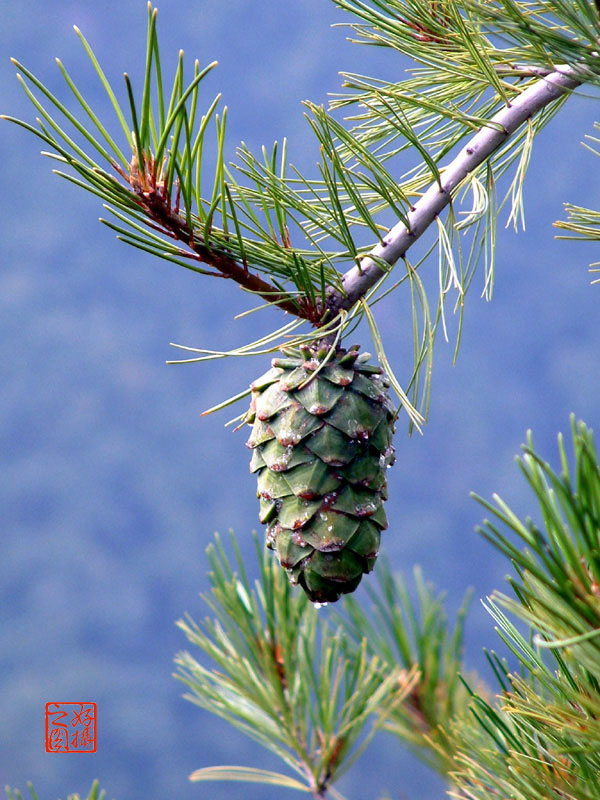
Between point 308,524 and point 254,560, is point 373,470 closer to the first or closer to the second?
point 308,524

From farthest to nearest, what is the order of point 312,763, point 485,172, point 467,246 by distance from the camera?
point 467,246
point 312,763
point 485,172

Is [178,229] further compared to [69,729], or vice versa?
[69,729]

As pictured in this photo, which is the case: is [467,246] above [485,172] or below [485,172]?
above

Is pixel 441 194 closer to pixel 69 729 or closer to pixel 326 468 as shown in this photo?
pixel 326 468

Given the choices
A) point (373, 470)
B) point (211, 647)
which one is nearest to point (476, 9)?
point (373, 470)

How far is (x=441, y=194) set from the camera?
0.32m

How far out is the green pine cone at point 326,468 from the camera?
1.02 feet

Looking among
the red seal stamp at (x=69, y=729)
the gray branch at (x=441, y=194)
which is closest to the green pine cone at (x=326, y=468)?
the gray branch at (x=441, y=194)

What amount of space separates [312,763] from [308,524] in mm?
334

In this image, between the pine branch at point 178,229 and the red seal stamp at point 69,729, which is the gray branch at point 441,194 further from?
the red seal stamp at point 69,729

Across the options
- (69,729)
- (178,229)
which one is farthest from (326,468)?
(69,729)

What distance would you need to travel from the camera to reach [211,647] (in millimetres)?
589

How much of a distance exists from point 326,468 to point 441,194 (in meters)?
0.12

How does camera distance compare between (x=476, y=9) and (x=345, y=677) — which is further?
(x=345, y=677)
